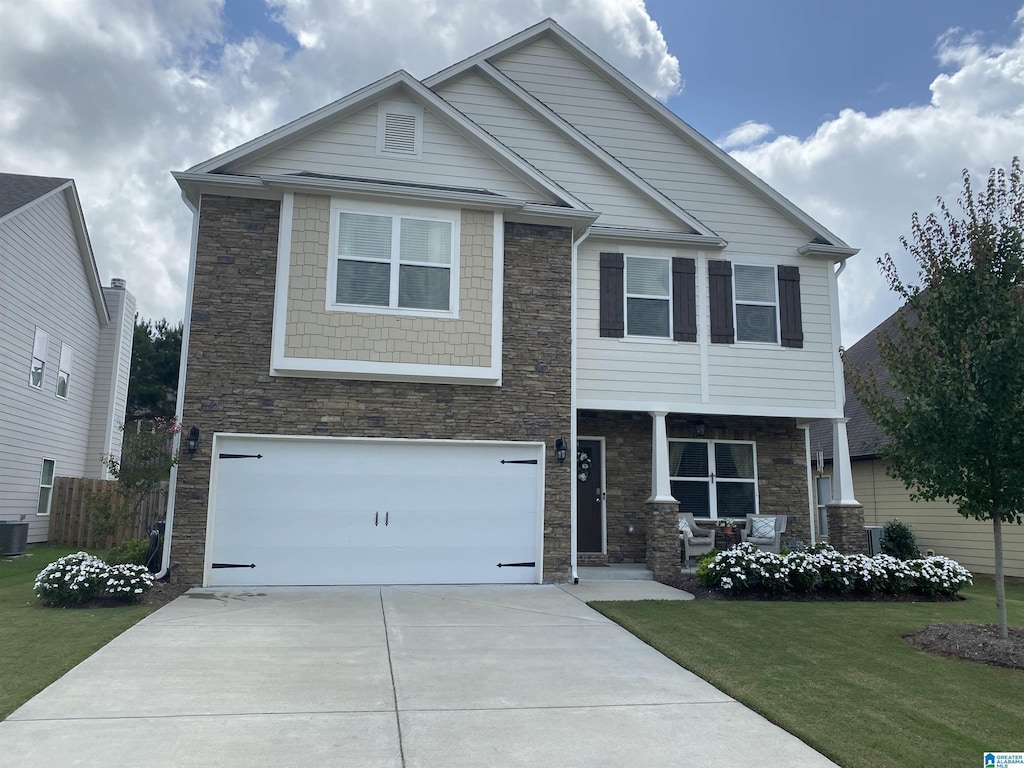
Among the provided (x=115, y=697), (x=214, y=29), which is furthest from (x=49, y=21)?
(x=115, y=697)

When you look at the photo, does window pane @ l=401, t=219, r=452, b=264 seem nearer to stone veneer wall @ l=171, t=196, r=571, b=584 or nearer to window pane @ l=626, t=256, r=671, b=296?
stone veneer wall @ l=171, t=196, r=571, b=584

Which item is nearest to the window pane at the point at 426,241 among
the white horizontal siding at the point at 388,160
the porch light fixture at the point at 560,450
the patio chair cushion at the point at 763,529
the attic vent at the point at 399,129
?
the white horizontal siding at the point at 388,160

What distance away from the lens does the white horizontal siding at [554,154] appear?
1311cm

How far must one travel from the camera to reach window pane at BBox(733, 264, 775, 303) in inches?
524

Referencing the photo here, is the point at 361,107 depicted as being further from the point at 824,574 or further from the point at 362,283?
the point at 824,574

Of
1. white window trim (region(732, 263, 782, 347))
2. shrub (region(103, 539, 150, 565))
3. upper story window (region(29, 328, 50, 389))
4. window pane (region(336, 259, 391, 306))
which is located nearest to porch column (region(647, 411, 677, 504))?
white window trim (region(732, 263, 782, 347))

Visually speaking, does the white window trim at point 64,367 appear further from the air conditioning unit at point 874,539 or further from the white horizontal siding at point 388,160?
the air conditioning unit at point 874,539

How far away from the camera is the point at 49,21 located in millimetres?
14648

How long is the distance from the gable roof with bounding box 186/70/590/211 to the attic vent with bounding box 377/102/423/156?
0.21 m

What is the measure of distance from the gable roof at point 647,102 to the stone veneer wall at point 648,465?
3.57 meters

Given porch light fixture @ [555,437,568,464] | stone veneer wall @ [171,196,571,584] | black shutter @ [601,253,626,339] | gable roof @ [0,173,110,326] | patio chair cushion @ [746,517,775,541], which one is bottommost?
patio chair cushion @ [746,517,775,541]

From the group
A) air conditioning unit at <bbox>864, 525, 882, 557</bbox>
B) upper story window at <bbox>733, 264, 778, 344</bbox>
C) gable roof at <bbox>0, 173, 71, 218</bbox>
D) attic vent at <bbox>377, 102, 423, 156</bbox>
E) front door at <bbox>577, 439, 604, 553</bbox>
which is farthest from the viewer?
air conditioning unit at <bbox>864, 525, 882, 557</bbox>

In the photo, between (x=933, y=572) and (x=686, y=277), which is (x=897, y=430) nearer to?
(x=933, y=572)

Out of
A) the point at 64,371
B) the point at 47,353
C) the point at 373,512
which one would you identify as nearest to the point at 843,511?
the point at 373,512
